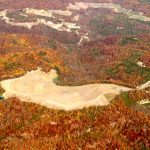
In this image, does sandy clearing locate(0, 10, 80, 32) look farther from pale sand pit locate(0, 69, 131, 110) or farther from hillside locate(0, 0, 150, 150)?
pale sand pit locate(0, 69, 131, 110)

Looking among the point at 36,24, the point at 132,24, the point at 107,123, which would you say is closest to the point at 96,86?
the point at 107,123

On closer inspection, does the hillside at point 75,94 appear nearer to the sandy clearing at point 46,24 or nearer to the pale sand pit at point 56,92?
the pale sand pit at point 56,92

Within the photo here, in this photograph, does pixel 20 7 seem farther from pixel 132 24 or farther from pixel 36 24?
pixel 132 24

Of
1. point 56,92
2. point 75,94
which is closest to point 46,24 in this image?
point 56,92

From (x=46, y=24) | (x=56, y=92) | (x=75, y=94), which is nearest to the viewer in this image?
(x=75, y=94)

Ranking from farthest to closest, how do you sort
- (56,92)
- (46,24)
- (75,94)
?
(46,24)
(56,92)
(75,94)

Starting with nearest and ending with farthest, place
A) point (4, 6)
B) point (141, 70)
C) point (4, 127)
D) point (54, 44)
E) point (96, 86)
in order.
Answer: point (4, 127) → point (96, 86) → point (141, 70) → point (54, 44) → point (4, 6)

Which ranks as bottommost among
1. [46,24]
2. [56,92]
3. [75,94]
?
[46,24]

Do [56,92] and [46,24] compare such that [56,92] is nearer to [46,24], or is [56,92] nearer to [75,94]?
[75,94]
